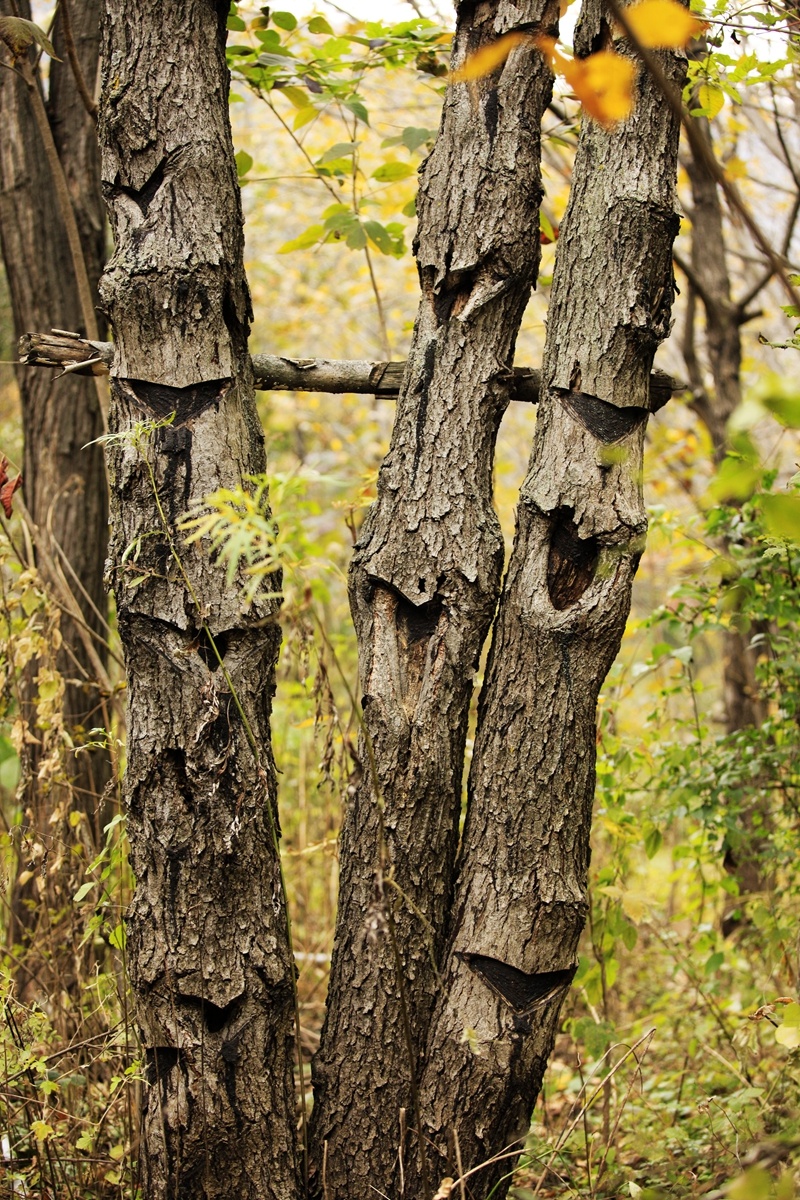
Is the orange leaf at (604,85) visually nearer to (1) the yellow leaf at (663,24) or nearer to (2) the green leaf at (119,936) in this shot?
(1) the yellow leaf at (663,24)

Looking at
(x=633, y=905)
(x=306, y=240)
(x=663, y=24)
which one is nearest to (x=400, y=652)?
(x=633, y=905)

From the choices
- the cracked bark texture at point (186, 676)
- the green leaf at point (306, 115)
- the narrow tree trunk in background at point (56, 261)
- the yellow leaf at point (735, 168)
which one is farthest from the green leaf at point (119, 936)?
the yellow leaf at point (735, 168)

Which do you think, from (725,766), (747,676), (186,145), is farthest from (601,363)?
(747,676)

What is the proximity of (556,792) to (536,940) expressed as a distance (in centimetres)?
28

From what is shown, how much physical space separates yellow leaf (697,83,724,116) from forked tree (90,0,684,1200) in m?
0.25

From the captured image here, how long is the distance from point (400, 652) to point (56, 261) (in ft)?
6.89

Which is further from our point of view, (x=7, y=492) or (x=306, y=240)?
(x=306, y=240)

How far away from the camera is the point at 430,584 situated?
72.6 inches

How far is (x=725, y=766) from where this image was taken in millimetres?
2779

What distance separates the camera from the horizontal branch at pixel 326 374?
196 centimetres

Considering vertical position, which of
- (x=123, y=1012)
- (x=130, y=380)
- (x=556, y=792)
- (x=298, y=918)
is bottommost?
(x=298, y=918)

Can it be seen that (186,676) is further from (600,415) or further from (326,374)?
(600,415)

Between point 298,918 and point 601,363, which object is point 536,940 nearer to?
point 601,363

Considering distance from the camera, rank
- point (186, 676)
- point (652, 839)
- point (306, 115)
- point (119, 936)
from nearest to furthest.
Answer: point (186, 676)
point (119, 936)
point (306, 115)
point (652, 839)
